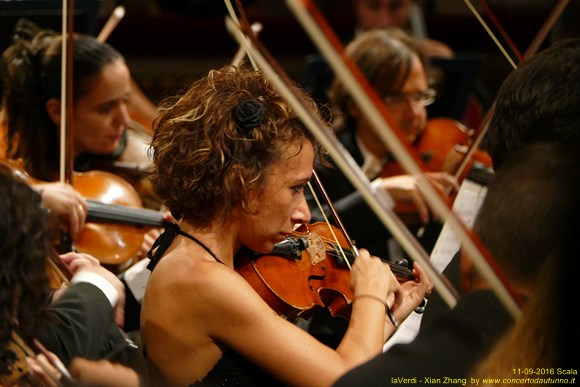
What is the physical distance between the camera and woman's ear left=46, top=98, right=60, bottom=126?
2.56 meters

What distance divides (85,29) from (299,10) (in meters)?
1.90

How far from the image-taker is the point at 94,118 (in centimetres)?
261

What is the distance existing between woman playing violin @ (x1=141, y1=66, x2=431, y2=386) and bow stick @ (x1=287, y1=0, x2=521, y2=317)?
1.57 ft

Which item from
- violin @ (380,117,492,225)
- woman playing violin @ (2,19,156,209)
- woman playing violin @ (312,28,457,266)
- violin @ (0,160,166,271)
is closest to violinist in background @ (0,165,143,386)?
violin @ (0,160,166,271)

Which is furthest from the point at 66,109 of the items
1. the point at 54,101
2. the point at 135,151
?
the point at 135,151

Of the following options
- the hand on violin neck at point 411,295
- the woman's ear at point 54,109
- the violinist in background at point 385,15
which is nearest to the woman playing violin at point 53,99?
the woman's ear at point 54,109

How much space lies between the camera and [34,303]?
4.52 feet

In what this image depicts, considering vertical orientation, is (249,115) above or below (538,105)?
above

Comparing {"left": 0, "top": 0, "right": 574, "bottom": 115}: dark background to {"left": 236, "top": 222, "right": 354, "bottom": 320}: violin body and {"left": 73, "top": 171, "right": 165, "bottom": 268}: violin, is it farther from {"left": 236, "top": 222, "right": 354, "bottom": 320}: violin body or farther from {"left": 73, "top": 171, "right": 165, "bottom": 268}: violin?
{"left": 236, "top": 222, "right": 354, "bottom": 320}: violin body

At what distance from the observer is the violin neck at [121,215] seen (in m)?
2.40

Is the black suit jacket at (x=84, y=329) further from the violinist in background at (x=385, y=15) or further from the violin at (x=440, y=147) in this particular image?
the violinist in background at (x=385, y=15)

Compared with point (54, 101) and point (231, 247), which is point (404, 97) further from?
point (231, 247)

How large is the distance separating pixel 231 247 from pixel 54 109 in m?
1.11

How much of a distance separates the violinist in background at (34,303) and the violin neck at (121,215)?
78 centimetres
